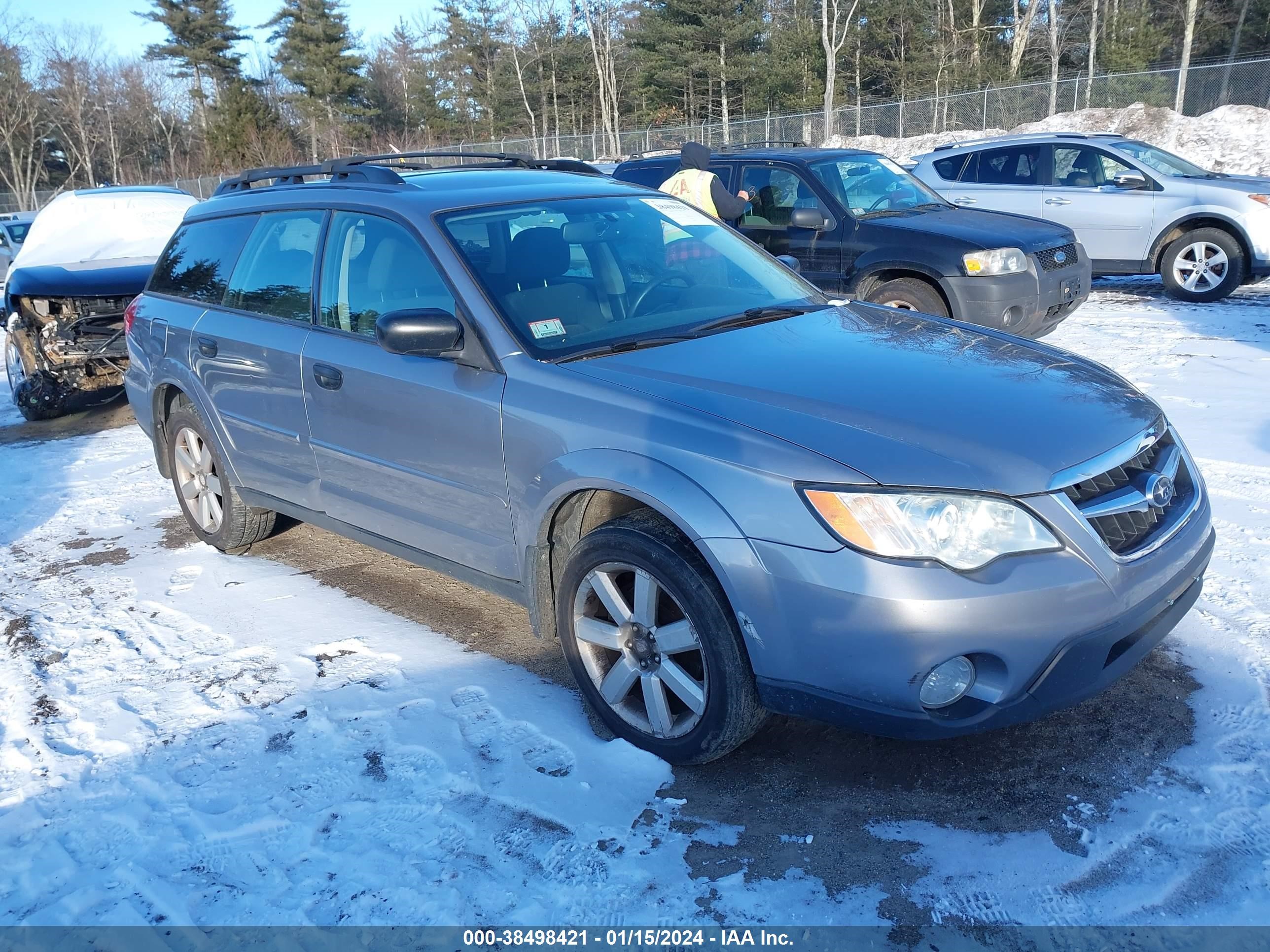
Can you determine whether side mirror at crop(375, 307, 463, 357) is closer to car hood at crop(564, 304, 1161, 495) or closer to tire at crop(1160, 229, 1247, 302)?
car hood at crop(564, 304, 1161, 495)

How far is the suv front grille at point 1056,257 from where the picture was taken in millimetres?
7977

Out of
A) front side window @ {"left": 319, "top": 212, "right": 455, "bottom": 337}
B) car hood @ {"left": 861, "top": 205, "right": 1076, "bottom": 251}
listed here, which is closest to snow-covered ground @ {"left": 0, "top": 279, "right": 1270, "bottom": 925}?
front side window @ {"left": 319, "top": 212, "right": 455, "bottom": 337}

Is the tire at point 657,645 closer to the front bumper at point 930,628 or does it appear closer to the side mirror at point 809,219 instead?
the front bumper at point 930,628

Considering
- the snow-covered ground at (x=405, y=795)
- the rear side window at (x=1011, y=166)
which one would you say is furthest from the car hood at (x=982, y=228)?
the snow-covered ground at (x=405, y=795)

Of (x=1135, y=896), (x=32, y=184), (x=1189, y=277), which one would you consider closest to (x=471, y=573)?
(x=1135, y=896)

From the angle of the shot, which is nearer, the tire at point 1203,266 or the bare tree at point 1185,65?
the tire at point 1203,266

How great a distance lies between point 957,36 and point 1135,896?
43.4 m

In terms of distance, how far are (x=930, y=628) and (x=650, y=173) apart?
8.11 meters

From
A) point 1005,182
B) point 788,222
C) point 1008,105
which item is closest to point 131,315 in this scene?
point 788,222

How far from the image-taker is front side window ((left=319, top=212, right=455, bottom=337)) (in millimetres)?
3910

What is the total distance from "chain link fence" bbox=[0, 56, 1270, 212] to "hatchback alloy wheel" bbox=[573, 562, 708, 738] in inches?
884

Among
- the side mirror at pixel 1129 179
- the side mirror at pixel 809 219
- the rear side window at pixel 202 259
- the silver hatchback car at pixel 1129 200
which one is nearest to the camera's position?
the rear side window at pixel 202 259

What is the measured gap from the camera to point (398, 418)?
155 inches

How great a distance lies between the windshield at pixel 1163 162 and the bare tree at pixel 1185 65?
1864cm
